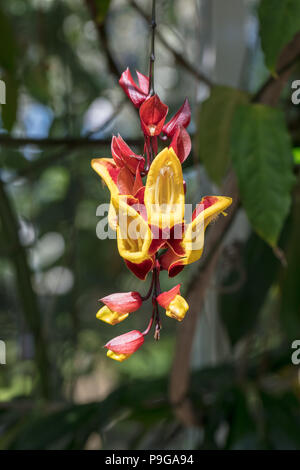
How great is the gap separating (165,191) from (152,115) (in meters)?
0.04

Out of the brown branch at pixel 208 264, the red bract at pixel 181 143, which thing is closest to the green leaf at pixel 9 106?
the brown branch at pixel 208 264

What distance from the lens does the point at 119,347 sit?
0.74 ft

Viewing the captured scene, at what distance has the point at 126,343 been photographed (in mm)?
227

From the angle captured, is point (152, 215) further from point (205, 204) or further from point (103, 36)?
point (103, 36)

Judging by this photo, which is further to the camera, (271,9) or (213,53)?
(213,53)

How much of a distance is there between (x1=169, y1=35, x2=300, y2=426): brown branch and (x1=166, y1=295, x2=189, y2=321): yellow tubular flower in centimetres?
20

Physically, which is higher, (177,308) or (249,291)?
(177,308)

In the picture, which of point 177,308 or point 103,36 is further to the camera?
point 103,36

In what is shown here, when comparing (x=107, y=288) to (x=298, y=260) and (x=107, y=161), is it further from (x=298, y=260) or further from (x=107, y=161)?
(x=107, y=161)

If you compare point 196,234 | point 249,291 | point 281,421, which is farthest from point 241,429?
point 196,234

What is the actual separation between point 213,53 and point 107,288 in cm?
67

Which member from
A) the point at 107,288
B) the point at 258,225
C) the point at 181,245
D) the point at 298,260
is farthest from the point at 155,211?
the point at 107,288

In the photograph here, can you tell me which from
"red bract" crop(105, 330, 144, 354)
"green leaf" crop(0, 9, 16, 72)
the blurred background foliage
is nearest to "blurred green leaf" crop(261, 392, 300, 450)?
the blurred background foliage

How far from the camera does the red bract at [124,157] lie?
230mm
